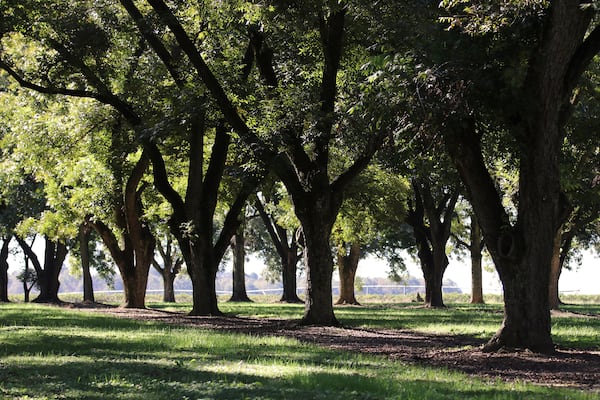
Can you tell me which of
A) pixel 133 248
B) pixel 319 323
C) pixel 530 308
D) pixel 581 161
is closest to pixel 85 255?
pixel 133 248

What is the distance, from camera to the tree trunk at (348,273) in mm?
44844

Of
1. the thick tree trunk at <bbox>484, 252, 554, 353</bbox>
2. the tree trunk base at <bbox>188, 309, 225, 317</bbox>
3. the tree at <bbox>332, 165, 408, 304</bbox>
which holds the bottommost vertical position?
the tree trunk base at <bbox>188, 309, 225, 317</bbox>

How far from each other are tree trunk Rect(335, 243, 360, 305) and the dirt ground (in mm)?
24946

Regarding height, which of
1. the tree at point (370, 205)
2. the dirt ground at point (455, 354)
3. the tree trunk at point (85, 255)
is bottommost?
the dirt ground at point (455, 354)

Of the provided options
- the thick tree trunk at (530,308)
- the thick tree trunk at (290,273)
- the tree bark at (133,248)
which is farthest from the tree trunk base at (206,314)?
the thick tree trunk at (290,273)

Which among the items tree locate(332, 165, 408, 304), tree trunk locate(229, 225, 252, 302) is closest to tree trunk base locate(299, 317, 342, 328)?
tree locate(332, 165, 408, 304)

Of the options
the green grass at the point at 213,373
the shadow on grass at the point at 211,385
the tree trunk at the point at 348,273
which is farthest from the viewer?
the tree trunk at the point at 348,273

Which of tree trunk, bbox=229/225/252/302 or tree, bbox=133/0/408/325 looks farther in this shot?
tree trunk, bbox=229/225/252/302

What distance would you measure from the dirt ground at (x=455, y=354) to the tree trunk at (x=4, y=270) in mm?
34554

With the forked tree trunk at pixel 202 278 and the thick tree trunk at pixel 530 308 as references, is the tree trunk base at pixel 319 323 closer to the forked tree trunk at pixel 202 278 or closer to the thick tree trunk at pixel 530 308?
the forked tree trunk at pixel 202 278

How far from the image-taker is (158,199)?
32.6m

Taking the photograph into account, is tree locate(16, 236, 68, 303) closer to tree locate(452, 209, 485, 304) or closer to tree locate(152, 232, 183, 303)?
tree locate(152, 232, 183, 303)

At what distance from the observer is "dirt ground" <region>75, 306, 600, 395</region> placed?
10.6 m

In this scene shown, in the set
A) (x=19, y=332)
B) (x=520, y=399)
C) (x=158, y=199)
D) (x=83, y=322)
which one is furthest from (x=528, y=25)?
(x=158, y=199)
